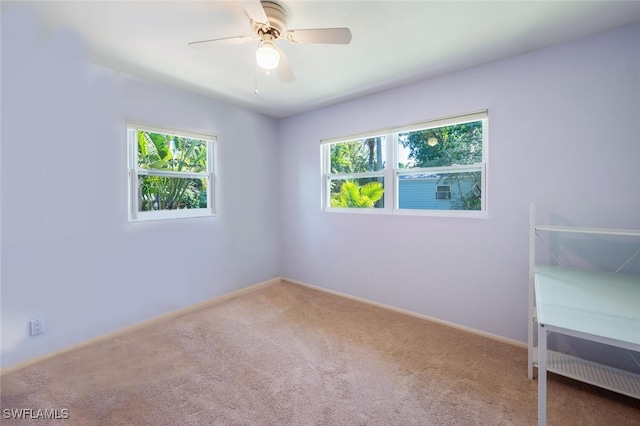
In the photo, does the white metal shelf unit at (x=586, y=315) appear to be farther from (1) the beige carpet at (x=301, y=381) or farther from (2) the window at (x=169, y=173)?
(2) the window at (x=169, y=173)

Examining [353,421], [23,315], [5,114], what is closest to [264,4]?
[5,114]

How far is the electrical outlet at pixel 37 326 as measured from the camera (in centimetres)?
211

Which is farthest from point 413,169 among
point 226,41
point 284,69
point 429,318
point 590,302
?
point 226,41

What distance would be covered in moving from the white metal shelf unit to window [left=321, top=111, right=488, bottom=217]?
81 centimetres

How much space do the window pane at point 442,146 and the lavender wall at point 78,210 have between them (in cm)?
218

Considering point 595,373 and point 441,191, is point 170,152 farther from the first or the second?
point 595,373

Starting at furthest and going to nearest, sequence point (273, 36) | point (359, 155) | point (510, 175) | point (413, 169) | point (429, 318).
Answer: point (359, 155) → point (413, 169) → point (429, 318) → point (510, 175) → point (273, 36)

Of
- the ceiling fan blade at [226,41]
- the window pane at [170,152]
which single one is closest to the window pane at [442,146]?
the ceiling fan blade at [226,41]

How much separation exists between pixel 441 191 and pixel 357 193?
100 cm

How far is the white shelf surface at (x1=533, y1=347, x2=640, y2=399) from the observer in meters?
1.64

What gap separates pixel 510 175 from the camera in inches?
91.7

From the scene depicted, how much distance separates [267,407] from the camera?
168cm

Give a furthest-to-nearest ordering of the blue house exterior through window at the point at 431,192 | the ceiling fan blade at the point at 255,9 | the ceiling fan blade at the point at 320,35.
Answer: the blue house exterior through window at the point at 431,192
the ceiling fan blade at the point at 320,35
the ceiling fan blade at the point at 255,9

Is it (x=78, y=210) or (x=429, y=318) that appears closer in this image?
(x=78, y=210)
